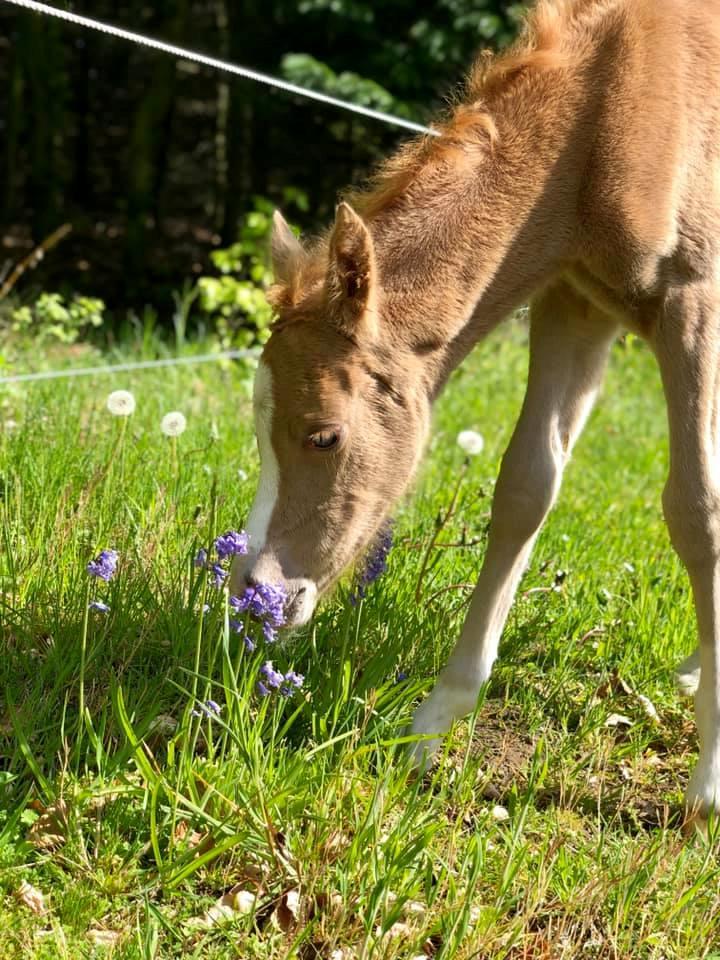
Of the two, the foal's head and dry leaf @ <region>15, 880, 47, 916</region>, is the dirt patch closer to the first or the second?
the foal's head

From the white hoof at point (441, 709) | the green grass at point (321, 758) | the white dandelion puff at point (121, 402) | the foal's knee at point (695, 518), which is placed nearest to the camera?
the green grass at point (321, 758)

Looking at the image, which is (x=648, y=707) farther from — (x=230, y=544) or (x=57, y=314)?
(x=57, y=314)

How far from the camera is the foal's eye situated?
309 cm

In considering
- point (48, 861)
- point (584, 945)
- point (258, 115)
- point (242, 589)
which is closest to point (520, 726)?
point (584, 945)

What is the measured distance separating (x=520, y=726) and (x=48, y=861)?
1.49 metres

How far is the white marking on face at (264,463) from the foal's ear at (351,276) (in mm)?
241

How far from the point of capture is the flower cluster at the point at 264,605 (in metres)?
2.95

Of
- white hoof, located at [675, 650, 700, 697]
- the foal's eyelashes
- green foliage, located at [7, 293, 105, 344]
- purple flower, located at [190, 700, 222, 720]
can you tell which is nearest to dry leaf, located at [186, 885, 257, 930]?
purple flower, located at [190, 700, 222, 720]

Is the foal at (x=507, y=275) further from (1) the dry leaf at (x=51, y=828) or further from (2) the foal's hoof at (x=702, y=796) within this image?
(1) the dry leaf at (x=51, y=828)

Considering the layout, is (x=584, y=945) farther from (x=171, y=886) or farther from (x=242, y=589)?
(x=242, y=589)

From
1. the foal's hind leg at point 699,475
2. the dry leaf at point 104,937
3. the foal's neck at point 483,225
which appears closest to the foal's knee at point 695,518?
the foal's hind leg at point 699,475

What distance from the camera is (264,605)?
296 cm

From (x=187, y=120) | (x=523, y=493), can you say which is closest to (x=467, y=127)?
(x=523, y=493)

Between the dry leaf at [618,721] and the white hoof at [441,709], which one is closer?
the white hoof at [441,709]
